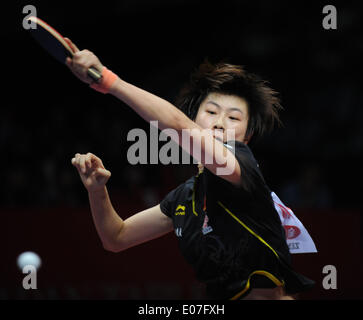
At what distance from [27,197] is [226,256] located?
12.3ft

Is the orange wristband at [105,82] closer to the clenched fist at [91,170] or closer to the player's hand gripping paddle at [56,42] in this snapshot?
the player's hand gripping paddle at [56,42]

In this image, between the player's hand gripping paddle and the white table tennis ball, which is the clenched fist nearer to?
the player's hand gripping paddle

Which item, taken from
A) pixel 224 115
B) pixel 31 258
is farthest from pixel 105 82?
pixel 31 258

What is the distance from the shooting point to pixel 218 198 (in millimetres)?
2248

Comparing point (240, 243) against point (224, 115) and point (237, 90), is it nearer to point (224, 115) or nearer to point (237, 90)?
point (224, 115)

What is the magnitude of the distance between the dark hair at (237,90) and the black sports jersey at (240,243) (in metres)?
0.39

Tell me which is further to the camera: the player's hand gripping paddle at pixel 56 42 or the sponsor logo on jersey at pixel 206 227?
the sponsor logo on jersey at pixel 206 227

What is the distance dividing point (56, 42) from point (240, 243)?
99 centimetres

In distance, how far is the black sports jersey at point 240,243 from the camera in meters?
2.23

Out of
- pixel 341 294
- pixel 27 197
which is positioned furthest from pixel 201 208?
pixel 27 197

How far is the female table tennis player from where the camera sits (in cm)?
199

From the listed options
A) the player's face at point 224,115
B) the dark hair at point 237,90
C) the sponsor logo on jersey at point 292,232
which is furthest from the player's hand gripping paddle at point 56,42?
the sponsor logo on jersey at point 292,232

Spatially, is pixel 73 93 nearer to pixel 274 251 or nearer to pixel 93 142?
pixel 93 142

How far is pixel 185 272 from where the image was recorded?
509cm
